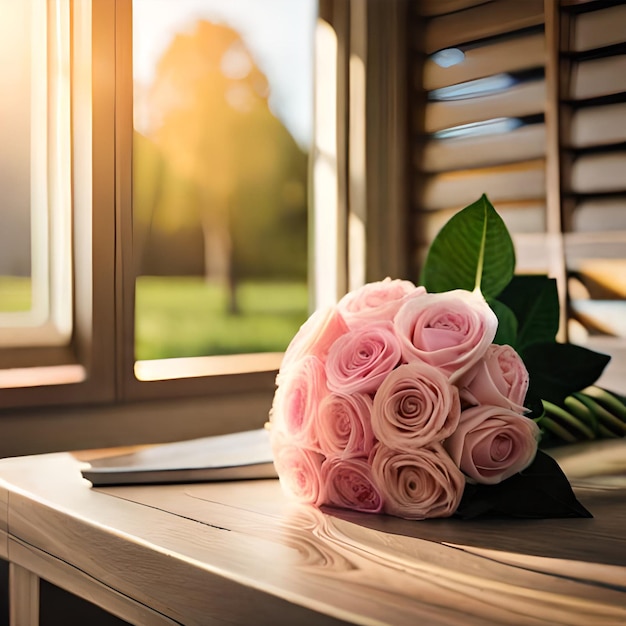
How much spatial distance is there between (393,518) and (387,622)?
0.77 ft

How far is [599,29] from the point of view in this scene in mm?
1408

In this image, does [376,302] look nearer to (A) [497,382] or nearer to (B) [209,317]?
(A) [497,382]

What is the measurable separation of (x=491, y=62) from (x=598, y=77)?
0.23 m

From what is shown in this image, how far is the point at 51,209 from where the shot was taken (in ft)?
4.09

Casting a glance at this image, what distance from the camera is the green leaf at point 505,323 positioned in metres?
0.75

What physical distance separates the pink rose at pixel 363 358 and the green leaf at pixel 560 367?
0.17 m

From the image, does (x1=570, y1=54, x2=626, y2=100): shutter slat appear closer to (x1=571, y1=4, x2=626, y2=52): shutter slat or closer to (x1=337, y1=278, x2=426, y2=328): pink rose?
(x1=571, y1=4, x2=626, y2=52): shutter slat

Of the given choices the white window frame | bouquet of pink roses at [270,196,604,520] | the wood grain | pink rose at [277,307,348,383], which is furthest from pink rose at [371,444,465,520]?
the white window frame

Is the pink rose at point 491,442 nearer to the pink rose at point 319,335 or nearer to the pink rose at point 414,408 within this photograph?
the pink rose at point 414,408

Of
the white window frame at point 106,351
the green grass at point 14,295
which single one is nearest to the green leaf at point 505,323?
the white window frame at point 106,351

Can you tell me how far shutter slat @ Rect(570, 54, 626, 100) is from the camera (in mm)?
1389

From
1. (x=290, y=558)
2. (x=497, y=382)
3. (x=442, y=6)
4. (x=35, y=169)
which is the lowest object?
(x=290, y=558)

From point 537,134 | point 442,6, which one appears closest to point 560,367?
point 537,134

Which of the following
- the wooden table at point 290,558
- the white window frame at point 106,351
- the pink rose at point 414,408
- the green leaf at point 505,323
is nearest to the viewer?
the wooden table at point 290,558
